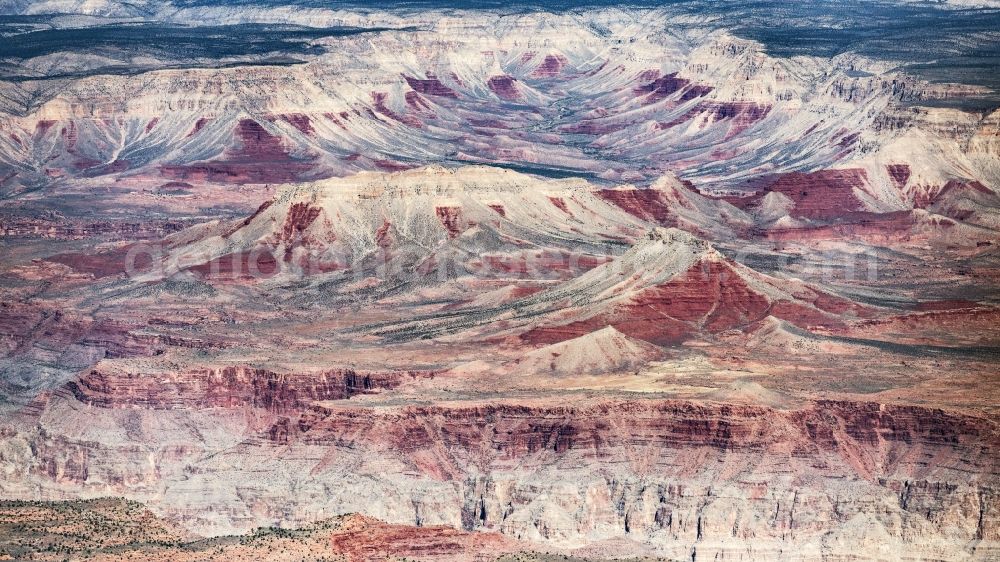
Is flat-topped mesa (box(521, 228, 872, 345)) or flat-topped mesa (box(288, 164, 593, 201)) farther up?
flat-topped mesa (box(288, 164, 593, 201))

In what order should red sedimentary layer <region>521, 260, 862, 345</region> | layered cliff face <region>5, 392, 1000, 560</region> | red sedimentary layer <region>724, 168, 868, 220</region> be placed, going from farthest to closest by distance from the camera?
red sedimentary layer <region>724, 168, 868, 220</region>
red sedimentary layer <region>521, 260, 862, 345</region>
layered cliff face <region>5, 392, 1000, 560</region>

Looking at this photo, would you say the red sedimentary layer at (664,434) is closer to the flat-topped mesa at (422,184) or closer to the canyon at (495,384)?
the canyon at (495,384)

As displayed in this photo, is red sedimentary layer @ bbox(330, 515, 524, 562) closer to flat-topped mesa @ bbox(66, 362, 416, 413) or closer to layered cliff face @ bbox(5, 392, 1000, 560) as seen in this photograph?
layered cliff face @ bbox(5, 392, 1000, 560)

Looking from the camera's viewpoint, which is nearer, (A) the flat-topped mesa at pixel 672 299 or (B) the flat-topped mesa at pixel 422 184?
(A) the flat-topped mesa at pixel 672 299

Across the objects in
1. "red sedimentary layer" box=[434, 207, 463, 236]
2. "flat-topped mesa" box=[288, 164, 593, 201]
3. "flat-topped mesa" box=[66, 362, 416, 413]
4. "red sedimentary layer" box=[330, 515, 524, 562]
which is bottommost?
"red sedimentary layer" box=[330, 515, 524, 562]

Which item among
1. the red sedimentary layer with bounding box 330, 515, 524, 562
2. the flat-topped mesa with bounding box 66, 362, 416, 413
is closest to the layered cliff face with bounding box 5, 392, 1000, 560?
the flat-topped mesa with bounding box 66, 362, 416, 413

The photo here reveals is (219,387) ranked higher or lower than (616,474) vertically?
higher

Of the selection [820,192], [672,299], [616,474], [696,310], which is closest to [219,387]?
[616,474]

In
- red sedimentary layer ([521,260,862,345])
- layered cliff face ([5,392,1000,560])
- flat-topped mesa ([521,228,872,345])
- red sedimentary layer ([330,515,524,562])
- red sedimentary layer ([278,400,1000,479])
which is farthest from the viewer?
flat-topped mesa ([521,228,872,345])

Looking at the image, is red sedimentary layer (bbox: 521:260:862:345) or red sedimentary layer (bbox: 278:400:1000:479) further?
red sedimentary layer (bbox: 521:260:862:345)

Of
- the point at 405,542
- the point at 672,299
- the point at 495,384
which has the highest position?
the point at 672,299

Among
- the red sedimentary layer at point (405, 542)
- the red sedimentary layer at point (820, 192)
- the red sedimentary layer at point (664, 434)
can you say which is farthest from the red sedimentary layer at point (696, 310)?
the red sedimentary layer at point (820, 192)

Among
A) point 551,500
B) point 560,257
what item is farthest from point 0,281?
point 551,500

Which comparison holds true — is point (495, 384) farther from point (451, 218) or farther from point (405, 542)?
point (451, 218)
